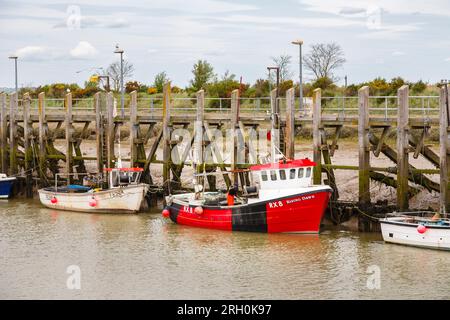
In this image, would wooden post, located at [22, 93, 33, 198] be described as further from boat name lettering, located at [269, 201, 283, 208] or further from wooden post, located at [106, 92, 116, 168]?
boat name lettering, located at [269, 201, 283, 208]

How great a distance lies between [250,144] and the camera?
40.9m

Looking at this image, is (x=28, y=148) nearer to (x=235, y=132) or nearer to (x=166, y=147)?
(x=166, y=147)

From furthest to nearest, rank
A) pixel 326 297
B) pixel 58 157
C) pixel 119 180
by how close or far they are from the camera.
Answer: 1. pixel 58 157
2. pixel 119 180
3. pixel 326 297

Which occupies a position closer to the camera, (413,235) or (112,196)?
(413,235)

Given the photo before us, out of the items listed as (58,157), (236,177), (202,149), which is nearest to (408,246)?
(236,177)

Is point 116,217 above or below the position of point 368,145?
below

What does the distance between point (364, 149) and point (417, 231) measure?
15.3ft

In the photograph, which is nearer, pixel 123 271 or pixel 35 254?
pixel 123 271

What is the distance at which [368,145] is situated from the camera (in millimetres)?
36000

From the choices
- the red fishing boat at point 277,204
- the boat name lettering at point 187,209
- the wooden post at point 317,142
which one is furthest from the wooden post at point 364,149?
the boat name lettering at point 187,209

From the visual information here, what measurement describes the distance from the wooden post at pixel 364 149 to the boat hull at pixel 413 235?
2.37 m

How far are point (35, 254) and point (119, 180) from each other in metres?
10.0

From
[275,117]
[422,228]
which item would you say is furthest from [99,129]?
[422,228]

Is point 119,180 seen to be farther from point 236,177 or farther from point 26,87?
point 26,87
